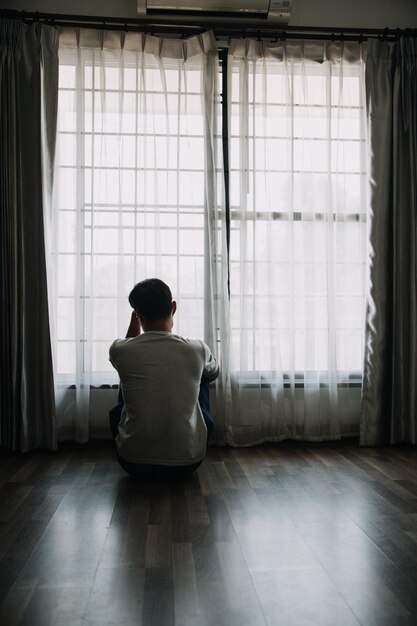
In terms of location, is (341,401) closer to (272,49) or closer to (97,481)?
(97,481)

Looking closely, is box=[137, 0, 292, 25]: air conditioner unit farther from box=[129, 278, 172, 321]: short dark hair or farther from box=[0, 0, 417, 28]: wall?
box=[129, 278, 172, 321]: short dark hair

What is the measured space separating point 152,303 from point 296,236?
55.6 inches

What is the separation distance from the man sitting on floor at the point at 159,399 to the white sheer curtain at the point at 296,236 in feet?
3.39

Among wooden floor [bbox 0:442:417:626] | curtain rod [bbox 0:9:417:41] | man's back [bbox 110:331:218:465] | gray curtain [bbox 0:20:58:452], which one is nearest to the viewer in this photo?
wooden floor [bbox 0:442:417:626]

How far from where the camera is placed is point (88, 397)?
3607mm

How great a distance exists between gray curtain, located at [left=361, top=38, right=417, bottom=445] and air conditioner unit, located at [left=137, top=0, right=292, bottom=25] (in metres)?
0.63

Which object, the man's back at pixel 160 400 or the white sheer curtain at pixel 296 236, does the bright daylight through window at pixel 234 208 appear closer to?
the white sheer curtain at pixel 296 236

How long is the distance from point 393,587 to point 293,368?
2089 mm

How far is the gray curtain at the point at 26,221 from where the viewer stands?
3508 millimetres

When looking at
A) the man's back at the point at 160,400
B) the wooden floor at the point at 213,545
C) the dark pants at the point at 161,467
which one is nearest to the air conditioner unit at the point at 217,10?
the man's back at the point at 160,400

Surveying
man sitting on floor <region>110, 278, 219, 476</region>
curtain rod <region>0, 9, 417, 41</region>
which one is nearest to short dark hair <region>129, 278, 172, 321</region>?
man sitting on floor <region>110, 278, 219, 476</region>

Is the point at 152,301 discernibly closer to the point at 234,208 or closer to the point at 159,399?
the point at 159,399

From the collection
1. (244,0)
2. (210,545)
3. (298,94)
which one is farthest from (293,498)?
(244,0)

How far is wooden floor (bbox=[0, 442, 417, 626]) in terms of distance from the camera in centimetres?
152
